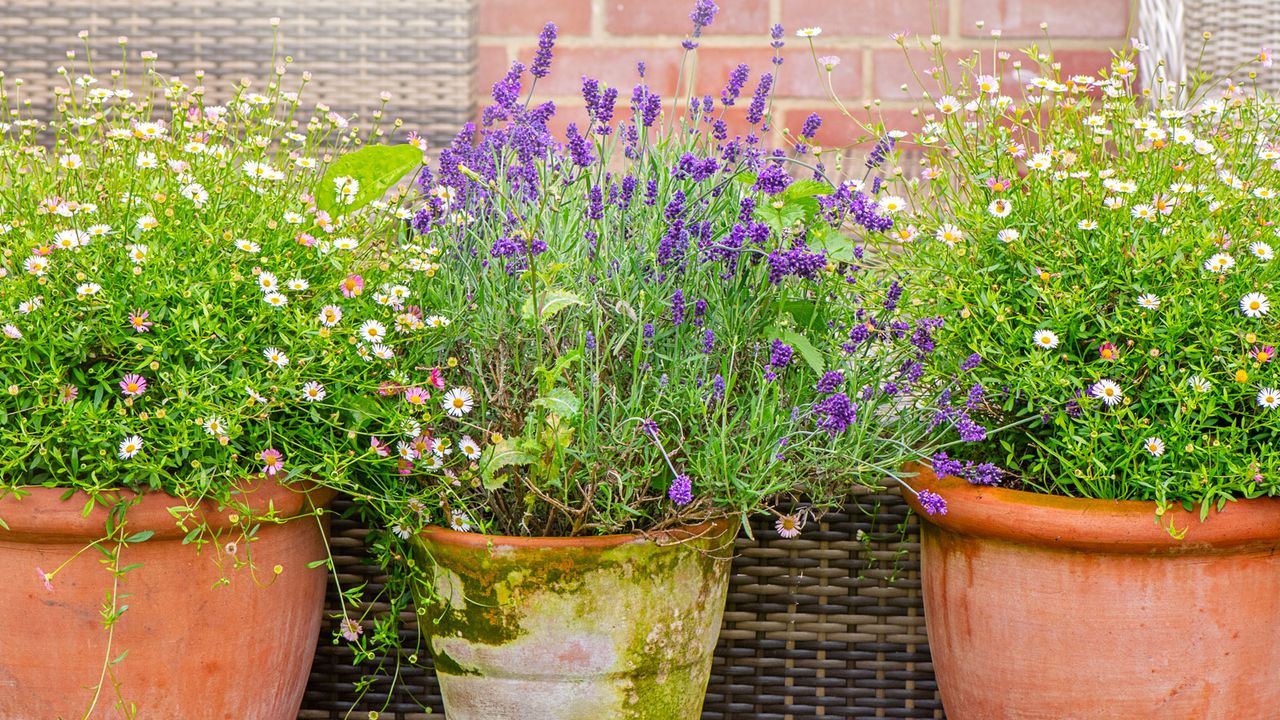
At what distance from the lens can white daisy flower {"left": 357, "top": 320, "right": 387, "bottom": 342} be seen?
1350 millimetres

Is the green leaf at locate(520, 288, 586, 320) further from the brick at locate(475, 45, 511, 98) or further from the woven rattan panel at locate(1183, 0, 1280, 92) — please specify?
the woven rattan panel at locate(1183, 0, 1280, 92)

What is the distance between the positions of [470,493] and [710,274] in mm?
400

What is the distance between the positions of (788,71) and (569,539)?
4.39 feet

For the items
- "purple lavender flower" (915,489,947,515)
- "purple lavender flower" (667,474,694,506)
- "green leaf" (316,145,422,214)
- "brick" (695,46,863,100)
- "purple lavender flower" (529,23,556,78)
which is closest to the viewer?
"purple lavender flower" (667,474,694,506)

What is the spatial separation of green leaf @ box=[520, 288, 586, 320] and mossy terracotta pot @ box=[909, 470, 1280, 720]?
20.6 inches

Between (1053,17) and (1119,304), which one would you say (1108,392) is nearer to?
(1119,304)

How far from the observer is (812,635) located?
1717mm

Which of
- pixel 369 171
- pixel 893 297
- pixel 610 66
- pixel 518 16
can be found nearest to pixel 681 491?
pixel 893 297

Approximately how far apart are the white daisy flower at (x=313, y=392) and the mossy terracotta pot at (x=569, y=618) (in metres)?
0.21

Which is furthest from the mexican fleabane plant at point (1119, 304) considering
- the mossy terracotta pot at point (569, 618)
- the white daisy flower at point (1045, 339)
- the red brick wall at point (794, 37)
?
the red brick wall at point (794, 37)

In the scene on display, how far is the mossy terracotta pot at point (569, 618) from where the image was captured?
1338 millimetres

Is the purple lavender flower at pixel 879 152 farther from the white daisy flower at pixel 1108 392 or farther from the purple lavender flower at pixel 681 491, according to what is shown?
the purple lavender flower at pixel 681 491

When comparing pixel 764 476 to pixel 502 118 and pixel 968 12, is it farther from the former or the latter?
pixel 968 12

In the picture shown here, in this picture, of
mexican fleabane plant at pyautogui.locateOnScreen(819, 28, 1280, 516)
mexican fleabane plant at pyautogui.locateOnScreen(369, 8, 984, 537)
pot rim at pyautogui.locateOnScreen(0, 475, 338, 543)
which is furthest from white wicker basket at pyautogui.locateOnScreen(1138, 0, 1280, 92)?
pot rim at pyautogui.locateOnScreen(0, 475, 338, 543)
